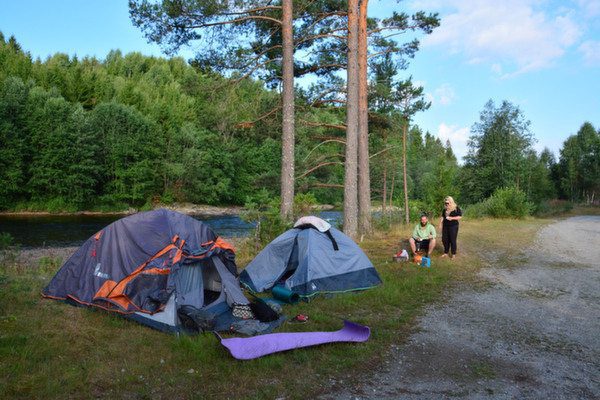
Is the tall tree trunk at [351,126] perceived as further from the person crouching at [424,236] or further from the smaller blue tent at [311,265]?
the smaller blue tent at [311,265]

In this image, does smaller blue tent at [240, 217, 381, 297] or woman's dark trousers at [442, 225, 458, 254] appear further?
woman's dark trousers at [442, 225, 458, 254]

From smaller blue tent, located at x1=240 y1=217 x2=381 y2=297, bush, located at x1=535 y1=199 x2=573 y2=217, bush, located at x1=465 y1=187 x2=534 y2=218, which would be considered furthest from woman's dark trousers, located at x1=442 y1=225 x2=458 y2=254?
bush, located at x1=535 y1=199 x2=573 y2=217

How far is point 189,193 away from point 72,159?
1215 cm

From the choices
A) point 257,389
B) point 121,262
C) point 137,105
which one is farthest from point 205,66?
A: point 137,105

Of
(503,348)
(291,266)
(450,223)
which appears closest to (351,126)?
(450,223)

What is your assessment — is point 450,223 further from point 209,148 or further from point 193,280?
point 209,148

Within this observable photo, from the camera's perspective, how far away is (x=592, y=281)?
8.36 meters

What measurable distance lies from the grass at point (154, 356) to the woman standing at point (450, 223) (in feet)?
12.5

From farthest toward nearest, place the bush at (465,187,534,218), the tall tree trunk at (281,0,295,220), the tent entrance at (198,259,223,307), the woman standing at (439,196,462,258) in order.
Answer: the bush at (465,187,534,218), the tall tree trunk at (281,0,295,220), the woman standing at (439,196,462,258), the tent entrance at (198,259,223,307)

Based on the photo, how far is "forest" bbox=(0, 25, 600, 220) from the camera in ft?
47.0

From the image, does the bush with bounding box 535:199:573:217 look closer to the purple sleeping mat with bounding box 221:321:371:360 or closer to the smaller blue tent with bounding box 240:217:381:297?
the smaller blue tent with bounding box 240:217:381:297

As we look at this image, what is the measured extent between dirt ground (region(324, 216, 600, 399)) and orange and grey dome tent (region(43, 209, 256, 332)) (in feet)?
7.50

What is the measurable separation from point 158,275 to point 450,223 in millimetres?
7067

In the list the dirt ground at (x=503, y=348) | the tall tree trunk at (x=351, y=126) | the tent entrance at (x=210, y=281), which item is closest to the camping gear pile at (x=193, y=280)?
the tent entrance at (x=210, y=281)
